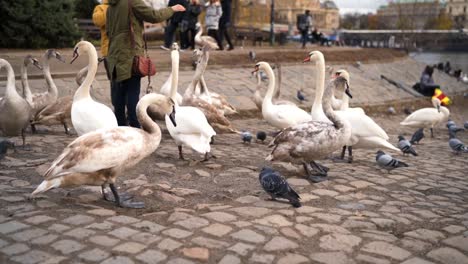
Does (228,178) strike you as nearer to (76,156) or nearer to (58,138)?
(76,156)

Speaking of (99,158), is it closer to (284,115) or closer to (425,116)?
(284,115)

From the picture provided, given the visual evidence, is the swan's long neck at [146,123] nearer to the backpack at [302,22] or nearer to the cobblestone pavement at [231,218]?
the cobblestone pavement at [231,218]

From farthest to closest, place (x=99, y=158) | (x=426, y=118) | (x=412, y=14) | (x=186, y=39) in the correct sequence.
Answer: (x=412, y=14) → (x=186, y=39) → (x=426, y=118) → (x=99, y=158)

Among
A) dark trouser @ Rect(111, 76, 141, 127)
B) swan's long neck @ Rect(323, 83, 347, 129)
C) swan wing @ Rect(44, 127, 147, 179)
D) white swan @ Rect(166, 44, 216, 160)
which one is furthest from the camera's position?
dark trouser @ Rect(111, 76, 141, 127)

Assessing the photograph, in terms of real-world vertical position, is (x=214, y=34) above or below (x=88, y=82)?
above

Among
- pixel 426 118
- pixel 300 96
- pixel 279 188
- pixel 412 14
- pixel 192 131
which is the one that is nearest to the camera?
pixel 279 188

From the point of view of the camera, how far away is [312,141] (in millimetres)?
6066

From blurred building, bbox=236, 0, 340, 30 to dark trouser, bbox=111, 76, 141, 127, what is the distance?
113 ft

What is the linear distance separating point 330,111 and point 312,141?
→ 0.62 m

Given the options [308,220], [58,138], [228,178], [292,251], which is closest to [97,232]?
[292,251]

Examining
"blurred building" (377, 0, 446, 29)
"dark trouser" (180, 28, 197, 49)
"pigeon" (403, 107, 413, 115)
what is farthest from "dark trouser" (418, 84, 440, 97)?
"blurred building" (377, 0, 446, 29)

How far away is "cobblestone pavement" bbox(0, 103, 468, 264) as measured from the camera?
12.8ft

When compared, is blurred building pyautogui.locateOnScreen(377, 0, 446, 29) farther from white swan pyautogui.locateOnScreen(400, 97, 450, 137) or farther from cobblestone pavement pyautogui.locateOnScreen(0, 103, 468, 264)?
cobblestone pavement pyautogui.locateOnScreen(0, 103, 468, 264)

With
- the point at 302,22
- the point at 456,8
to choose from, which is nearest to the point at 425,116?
the point at 302,22
